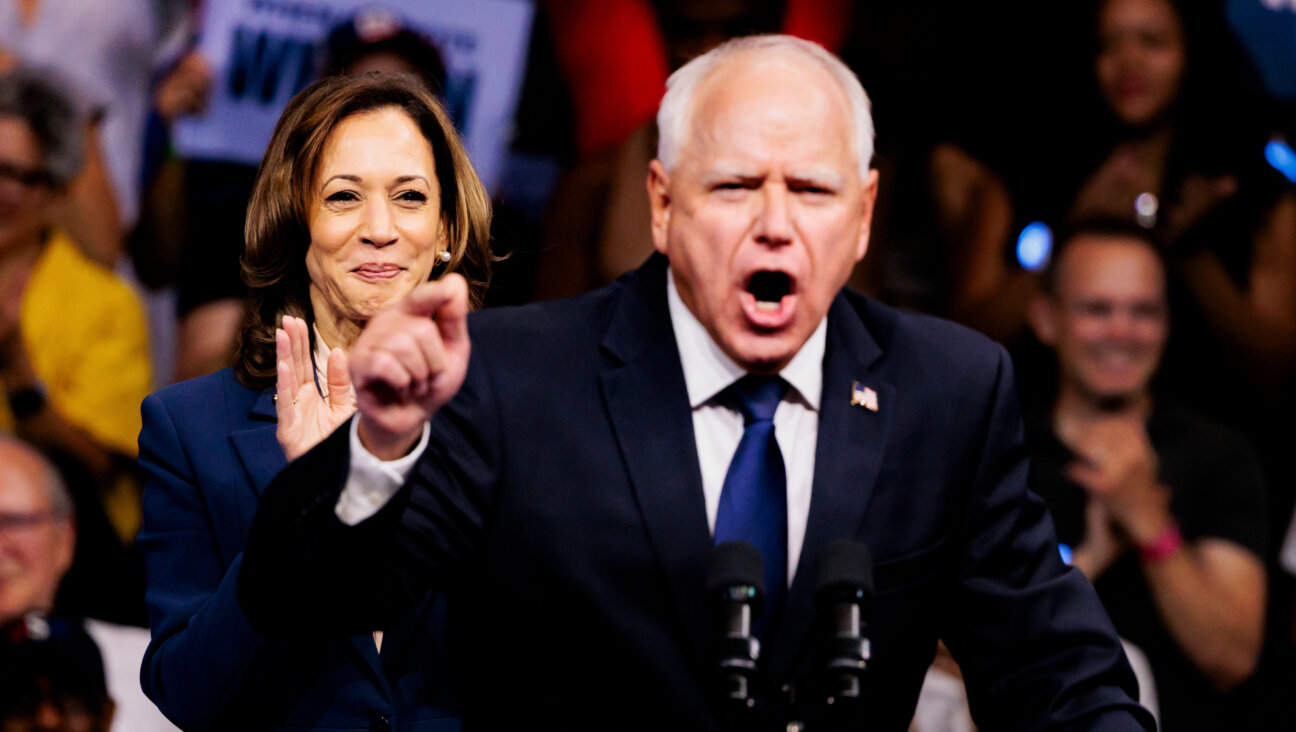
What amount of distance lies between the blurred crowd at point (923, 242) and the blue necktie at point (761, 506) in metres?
1.96

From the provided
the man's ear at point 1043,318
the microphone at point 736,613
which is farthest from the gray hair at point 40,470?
the microphone at point 736,613

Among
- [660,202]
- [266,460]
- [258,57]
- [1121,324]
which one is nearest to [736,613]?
[660,202]

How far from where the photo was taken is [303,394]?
184 centimetres

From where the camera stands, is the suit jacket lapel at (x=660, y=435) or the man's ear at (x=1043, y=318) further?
the man's ear at (x=1043, y=318)

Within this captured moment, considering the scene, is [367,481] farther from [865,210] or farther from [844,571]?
[865,210]

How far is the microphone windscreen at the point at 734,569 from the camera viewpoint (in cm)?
126

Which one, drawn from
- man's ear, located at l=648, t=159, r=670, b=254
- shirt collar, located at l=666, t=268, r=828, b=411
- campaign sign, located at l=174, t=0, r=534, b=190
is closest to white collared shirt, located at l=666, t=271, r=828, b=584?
shirt collar, located at l=666, t=268, r=828, b=411

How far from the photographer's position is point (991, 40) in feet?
14.5

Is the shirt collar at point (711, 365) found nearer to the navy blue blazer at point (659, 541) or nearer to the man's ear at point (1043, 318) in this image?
the navy blue blazer at point (659, 541)

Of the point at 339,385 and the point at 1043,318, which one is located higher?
the point at 339,385

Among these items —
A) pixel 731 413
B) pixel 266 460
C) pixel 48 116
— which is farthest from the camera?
pixel 48 116

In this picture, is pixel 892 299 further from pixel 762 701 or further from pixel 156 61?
pixel 762 701

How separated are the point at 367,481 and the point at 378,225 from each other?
58 cm

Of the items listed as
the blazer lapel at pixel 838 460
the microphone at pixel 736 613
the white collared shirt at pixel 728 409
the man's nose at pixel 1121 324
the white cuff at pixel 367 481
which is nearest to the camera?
the microphone at pixel 736 613
